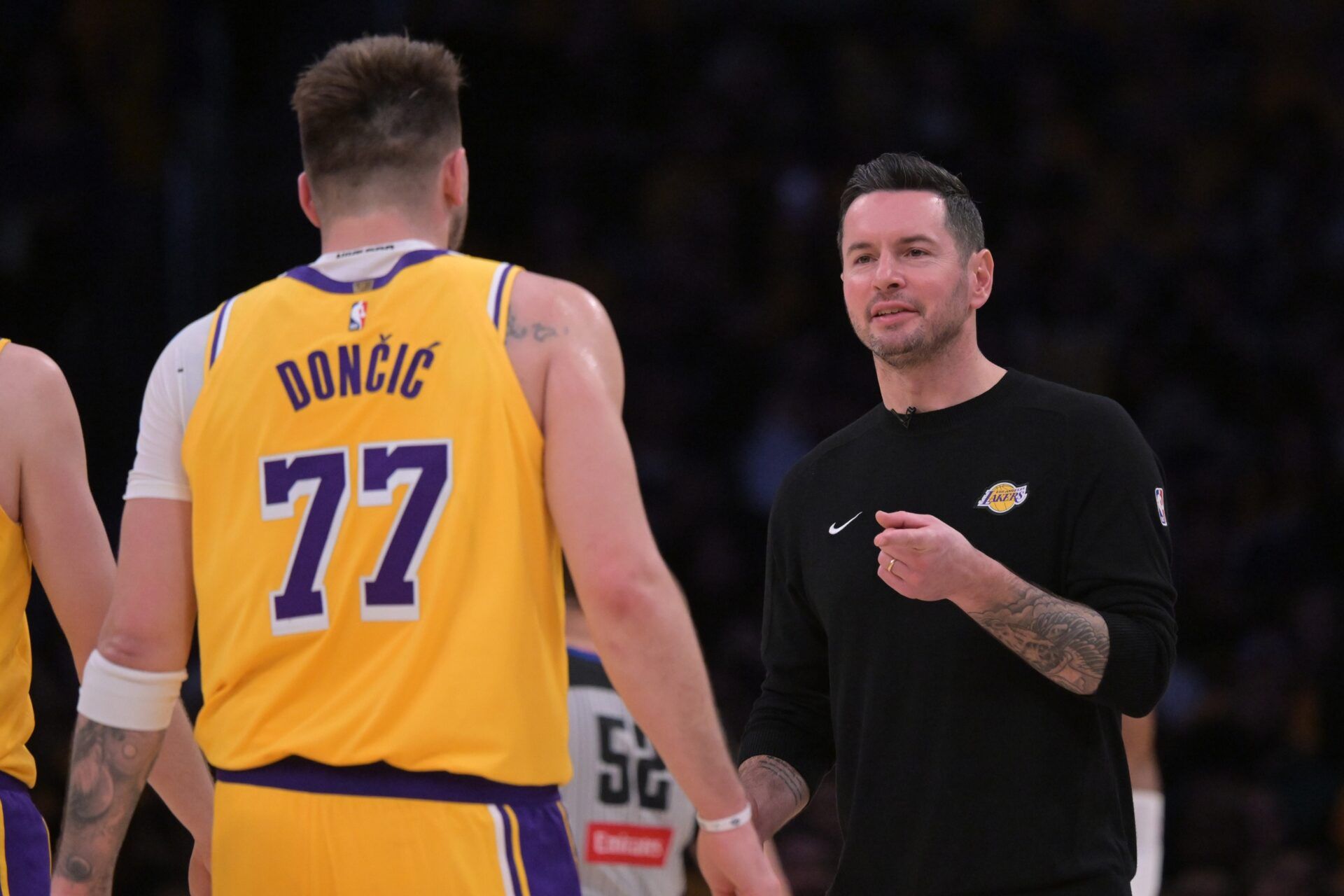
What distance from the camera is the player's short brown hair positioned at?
131 inches

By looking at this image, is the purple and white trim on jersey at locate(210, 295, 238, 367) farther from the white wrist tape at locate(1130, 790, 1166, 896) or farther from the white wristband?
the white wrist tape at locate(1130, 790, 1166, 896)

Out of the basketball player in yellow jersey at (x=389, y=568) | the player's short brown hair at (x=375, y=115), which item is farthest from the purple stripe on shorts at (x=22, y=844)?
the player's short brown hair at (x=375, y=115)

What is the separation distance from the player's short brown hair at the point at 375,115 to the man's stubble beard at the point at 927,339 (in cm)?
125

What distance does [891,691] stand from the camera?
3.85 m

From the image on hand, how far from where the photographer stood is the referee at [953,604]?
359 cm

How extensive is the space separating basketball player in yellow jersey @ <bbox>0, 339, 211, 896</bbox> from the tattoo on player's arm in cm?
184

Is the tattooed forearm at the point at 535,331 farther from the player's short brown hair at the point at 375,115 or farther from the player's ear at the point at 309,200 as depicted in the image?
the player's ear at the point at 309,200

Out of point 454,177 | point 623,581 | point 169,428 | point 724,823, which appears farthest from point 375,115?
point 724,823

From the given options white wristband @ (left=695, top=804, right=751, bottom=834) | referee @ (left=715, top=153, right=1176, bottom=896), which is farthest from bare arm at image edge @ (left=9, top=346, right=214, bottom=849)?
referee @ (left=715, top=153, right=1176, bottom=896)

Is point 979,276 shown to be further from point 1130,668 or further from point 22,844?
point 22,844

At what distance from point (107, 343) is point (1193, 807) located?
706 cm

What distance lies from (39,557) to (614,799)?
239 centimetres

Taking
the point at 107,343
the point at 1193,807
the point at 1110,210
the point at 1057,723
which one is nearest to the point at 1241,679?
the point at 1193,807

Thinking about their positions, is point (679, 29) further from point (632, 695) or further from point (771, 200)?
point (632, 695)
